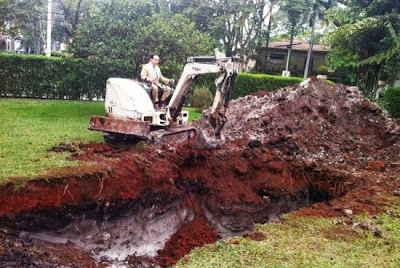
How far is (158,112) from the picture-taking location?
29.3ft

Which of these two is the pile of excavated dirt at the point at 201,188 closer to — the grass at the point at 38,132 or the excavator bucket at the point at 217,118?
the excavator bucket at the point at 217,118

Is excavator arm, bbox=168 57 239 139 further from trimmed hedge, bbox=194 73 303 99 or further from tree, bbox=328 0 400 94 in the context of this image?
tree, bbox=328 0 400 94

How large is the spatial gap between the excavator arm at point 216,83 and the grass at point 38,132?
240 centimetres

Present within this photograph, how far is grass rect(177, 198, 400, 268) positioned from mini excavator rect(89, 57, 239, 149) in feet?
11.6

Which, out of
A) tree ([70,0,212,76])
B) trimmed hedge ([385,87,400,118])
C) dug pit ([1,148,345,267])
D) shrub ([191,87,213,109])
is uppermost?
tree ([70,0,212,76])

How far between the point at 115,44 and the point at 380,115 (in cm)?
904

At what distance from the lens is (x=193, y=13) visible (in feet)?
97.0

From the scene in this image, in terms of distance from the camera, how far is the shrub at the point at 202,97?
18.1 metres

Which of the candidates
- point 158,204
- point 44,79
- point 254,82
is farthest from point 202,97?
point 158,204

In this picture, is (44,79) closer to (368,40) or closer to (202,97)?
(202,97)

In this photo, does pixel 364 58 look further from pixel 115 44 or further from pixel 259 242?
pixel 259 242

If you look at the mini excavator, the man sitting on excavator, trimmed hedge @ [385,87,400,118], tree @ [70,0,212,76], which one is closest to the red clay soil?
the mini excavator

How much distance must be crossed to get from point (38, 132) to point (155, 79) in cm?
348

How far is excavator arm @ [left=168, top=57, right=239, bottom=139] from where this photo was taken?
8.68m
